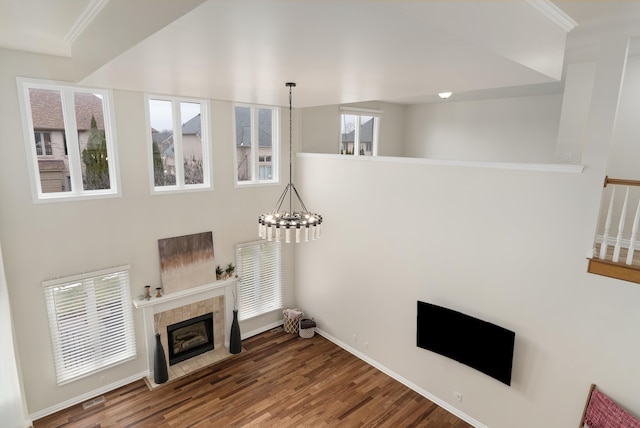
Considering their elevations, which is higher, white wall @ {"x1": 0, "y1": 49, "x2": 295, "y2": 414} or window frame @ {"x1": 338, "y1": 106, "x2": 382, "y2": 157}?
window frame @ {"x1": 338, "y1": 106, "x2": 382, "y2": 157}

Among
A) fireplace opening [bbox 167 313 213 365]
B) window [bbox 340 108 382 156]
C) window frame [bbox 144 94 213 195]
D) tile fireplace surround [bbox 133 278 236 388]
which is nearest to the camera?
window frame [bbox 144 94 213 195]

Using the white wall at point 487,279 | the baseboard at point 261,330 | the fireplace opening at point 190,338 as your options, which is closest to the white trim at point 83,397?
the fireplace opening at point 190,338

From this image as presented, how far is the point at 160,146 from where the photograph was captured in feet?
19.3

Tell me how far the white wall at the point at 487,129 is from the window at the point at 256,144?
14.9 ft

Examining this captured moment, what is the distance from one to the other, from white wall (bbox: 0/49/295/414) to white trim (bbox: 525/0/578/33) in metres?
5.14

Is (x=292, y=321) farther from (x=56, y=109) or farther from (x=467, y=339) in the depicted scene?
(x=56, y=109)

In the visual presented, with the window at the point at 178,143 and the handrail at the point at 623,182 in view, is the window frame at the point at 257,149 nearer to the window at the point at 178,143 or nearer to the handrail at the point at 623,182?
the window at the point at 178,143

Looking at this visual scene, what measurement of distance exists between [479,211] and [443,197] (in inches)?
22.1

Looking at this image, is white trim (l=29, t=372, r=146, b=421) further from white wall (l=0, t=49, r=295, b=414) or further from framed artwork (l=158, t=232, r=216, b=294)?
framed artwork (l=158, t=232, r=216, b=294)

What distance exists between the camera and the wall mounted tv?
4.57 metres

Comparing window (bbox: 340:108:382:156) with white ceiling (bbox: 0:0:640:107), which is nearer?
white ceiling (bbox: 0:0:640:107)

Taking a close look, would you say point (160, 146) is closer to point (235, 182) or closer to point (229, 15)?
point (235, 182)

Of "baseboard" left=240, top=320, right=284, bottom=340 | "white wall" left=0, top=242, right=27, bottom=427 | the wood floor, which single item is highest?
"white wall" left=0, top=242, right=27, bottom=427

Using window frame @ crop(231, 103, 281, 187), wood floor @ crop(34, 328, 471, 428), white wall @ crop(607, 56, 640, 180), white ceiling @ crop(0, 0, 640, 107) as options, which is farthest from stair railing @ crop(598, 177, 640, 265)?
window frame @ crop(231, 103, 281, 187)
